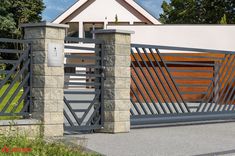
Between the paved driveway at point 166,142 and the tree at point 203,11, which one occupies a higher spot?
the tree at point 203,11

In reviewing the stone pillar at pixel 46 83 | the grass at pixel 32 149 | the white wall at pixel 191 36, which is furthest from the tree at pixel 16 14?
the grass at pixel 32 149

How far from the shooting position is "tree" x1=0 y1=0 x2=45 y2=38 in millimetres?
51750

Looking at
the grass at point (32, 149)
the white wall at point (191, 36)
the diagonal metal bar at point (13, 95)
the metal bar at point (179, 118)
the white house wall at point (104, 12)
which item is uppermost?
the white house wall at point (104, 12)

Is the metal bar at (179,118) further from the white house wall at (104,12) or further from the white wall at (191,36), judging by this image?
the white house wall at (104,12)

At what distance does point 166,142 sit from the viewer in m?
10.8

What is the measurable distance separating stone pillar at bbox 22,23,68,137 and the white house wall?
3088cm

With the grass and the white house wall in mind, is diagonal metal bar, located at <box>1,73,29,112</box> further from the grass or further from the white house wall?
the white house wall

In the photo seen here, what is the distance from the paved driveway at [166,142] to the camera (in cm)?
944

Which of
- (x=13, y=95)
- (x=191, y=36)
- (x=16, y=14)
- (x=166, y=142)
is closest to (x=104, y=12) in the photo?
(x=191, y=36)

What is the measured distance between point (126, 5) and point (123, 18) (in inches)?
47.5

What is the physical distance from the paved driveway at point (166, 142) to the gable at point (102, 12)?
28.6 m

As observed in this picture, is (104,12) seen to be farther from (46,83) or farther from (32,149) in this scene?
(32,149)

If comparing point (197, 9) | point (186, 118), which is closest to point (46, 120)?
point (186, 118)

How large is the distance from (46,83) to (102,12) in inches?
1258
